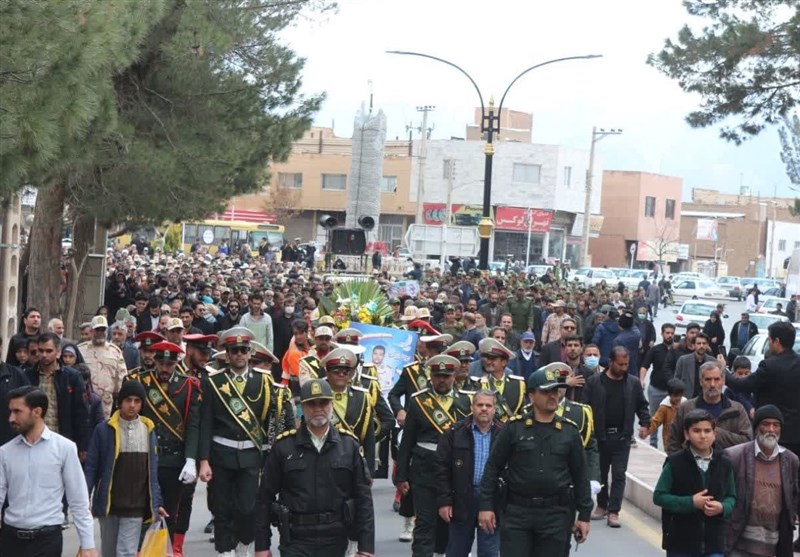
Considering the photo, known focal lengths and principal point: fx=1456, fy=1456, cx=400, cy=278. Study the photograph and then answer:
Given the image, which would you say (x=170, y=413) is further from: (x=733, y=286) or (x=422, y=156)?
(x=733, y=286)

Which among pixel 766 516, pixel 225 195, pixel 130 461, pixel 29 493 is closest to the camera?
pixel 29 493

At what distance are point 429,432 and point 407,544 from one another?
1.69 metres

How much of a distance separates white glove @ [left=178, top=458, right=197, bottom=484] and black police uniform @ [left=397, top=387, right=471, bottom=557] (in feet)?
4.97

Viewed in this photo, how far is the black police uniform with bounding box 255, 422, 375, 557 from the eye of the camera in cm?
774

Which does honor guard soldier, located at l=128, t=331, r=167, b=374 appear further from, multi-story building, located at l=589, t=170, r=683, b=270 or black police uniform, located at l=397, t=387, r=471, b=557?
multi-story building, located at l=589, t=170, r=683, b=270

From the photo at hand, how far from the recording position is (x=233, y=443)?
412 inches

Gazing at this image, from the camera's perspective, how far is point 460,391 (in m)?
11.0

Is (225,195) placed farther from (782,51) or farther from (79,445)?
(79,445)

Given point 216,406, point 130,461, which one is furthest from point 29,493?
point 216,406

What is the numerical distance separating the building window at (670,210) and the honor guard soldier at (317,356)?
3617 inches

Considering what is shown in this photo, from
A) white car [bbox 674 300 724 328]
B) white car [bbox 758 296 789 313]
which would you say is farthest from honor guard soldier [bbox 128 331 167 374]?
white car [bbox 758 296 789 313]

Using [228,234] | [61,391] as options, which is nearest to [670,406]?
[61,391]

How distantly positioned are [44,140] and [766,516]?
6.50m

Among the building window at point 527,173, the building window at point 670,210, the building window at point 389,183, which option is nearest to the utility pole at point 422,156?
the building window at point 389,183
